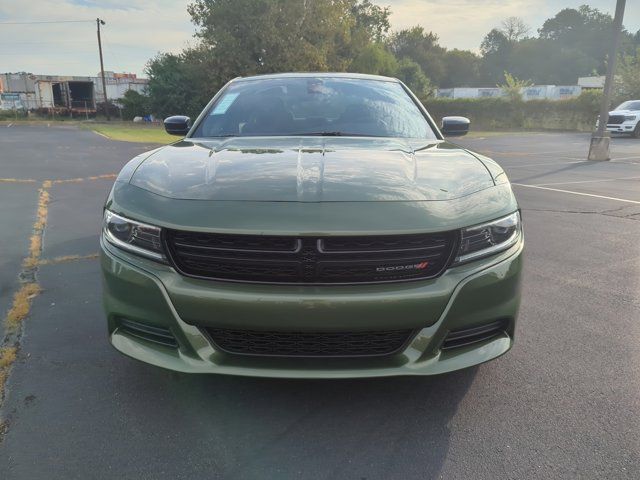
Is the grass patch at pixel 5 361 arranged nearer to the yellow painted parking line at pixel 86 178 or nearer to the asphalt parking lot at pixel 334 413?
the asphalt parking lot at pixel 334 413

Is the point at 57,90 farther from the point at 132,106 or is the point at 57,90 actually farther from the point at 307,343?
the point at 307,343

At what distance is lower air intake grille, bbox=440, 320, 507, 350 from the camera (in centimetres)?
212

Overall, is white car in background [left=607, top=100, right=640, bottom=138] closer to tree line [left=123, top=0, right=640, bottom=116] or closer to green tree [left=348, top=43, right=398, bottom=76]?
tree line [left=123, top=0, right=640, bottom=116]

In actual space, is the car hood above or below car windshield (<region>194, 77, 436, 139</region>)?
below

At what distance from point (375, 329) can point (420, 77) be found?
2651 inches

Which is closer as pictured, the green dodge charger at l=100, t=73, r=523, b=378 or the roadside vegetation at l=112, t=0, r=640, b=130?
the green dodge charger at l=100, t=73, r=523, b=378

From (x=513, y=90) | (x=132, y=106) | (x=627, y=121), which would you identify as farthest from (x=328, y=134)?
(x=132, y=106)

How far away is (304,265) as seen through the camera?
6.56 feet

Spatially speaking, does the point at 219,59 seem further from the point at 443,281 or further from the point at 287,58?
the point at 443,281

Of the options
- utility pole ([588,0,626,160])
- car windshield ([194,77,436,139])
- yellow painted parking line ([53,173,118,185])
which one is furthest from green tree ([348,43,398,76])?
car windshield ([194,77,436,139])

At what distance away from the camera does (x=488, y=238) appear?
7.19ft

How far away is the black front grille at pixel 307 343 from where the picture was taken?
6.73 ft

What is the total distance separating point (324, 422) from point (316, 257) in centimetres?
79

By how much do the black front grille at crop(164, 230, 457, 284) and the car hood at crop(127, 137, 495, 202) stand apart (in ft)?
0.61
